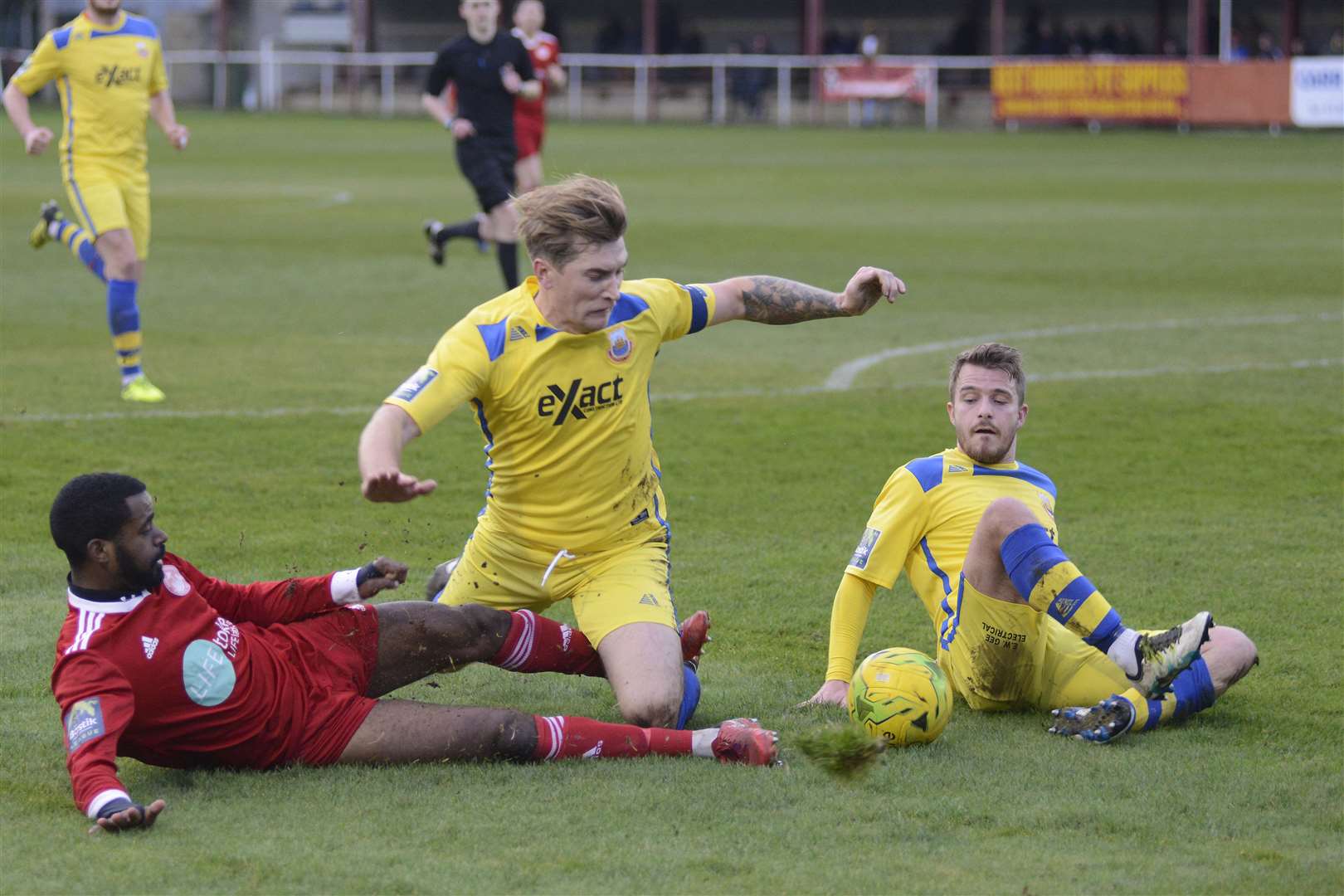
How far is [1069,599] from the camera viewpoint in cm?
489

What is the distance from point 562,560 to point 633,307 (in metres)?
0.79

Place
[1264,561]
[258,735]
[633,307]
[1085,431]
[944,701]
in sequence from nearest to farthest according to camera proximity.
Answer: [258,735]
[944,701]
[633,307]
[1264,561]
[1085,431]

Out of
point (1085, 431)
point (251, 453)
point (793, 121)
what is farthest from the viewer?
point (793, 121)

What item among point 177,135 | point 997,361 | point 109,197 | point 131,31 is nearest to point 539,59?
point 177,135

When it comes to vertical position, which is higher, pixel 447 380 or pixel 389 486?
pixel 447 380

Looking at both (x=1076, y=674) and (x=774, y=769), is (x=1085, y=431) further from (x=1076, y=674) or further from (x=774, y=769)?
(x=774, y=769)

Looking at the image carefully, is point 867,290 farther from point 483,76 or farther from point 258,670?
point 483,76

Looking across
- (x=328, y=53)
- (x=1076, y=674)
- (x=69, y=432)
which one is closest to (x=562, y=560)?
(x=1076, y=674)

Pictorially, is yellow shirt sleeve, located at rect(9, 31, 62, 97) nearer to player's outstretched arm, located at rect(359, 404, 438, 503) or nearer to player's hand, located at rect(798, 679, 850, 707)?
player's outstretched arm, located at rect(359, 404, 438, 503)

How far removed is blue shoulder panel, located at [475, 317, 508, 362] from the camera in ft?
16.7

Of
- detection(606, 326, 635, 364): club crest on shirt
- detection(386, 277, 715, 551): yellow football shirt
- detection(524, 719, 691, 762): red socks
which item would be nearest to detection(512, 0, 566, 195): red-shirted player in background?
detection(386, 277, 715, 551): yellow football shirt

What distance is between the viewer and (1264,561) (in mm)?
6938

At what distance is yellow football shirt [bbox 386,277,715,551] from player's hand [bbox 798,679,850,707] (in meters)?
0.74

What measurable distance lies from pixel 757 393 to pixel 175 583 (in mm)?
6522
